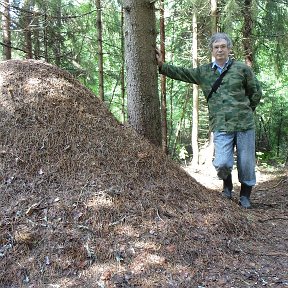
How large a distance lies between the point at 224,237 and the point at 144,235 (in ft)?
2.66

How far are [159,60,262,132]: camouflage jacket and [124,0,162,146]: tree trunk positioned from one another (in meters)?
0.44

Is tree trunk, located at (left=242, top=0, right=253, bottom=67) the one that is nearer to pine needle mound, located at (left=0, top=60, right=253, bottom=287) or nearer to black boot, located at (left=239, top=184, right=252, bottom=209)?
black boot, located at (left=239, top=184, right=252, bottom=209)

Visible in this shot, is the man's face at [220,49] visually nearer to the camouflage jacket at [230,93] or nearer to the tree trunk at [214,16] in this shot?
the camouflage jacket at [230,93]

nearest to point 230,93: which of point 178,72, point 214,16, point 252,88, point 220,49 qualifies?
point 252,88

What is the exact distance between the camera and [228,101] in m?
4.85

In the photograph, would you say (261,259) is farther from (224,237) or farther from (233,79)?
(233,79)

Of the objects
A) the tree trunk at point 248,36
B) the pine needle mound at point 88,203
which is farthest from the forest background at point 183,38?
the pine needle mound at point 88,203

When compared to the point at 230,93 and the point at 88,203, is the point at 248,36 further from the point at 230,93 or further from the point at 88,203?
the point at 88,203

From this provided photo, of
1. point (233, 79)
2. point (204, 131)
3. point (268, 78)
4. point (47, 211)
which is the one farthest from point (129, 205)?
point (268, 78)

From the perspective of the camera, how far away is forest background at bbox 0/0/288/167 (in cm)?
871

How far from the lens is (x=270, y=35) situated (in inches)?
361

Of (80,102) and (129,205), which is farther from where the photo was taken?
(80,102)

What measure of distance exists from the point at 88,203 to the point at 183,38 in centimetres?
832

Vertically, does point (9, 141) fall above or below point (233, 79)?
below
